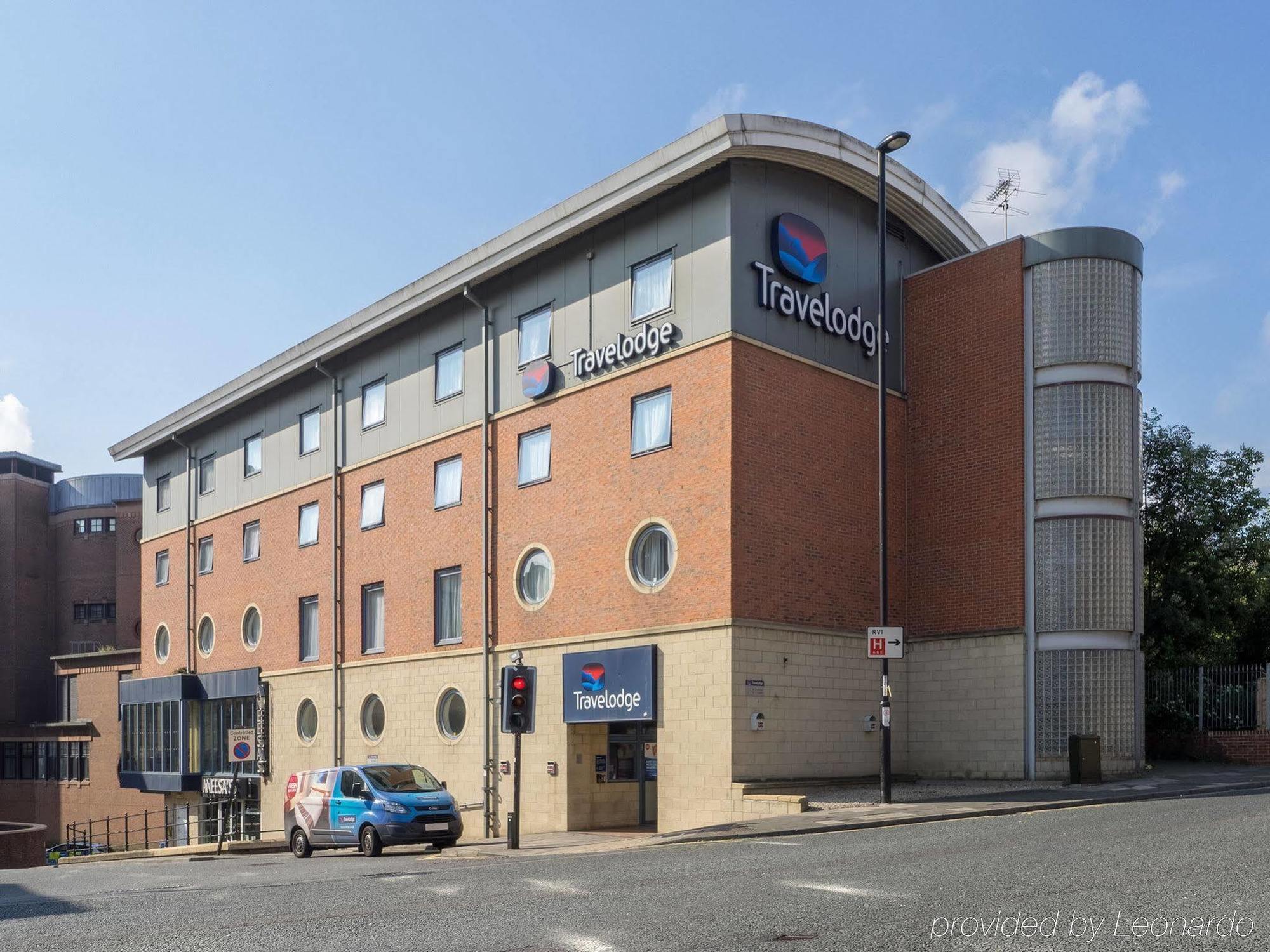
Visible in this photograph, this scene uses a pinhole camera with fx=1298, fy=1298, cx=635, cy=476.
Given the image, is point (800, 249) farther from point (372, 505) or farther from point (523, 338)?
point (372, 505)

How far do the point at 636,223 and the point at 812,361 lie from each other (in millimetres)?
4607

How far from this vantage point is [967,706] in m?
26.2

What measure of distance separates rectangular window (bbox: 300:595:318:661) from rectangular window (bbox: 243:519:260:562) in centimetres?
329

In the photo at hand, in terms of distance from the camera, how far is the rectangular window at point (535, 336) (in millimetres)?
28875

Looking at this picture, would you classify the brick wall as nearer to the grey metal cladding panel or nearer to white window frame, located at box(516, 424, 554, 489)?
the grey metal cladding panel

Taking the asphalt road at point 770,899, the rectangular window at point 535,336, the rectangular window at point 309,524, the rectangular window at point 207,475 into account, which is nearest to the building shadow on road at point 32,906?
the asphalt road at point 770,899

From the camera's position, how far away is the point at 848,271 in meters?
27.3

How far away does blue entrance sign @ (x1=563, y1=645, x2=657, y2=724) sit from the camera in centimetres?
2509

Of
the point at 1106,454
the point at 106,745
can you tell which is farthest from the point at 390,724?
the point at 106,745

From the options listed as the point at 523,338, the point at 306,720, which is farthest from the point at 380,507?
the point at 523,338

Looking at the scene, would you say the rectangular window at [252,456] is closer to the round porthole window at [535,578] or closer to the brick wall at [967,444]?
the round porthole window at [535,578]

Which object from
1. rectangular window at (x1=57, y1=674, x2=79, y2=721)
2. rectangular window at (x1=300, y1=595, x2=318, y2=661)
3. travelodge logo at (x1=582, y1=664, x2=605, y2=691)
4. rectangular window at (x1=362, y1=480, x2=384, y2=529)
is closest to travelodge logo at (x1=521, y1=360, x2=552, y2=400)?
travelodge logo at (x1=582, y1=664, x2=605, y2=691)

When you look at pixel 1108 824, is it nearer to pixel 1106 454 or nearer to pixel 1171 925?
pixel 1171 925

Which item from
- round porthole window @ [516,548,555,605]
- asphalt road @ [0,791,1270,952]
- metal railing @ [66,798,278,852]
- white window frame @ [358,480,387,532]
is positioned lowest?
metal railing @ [66,798,278,852]
